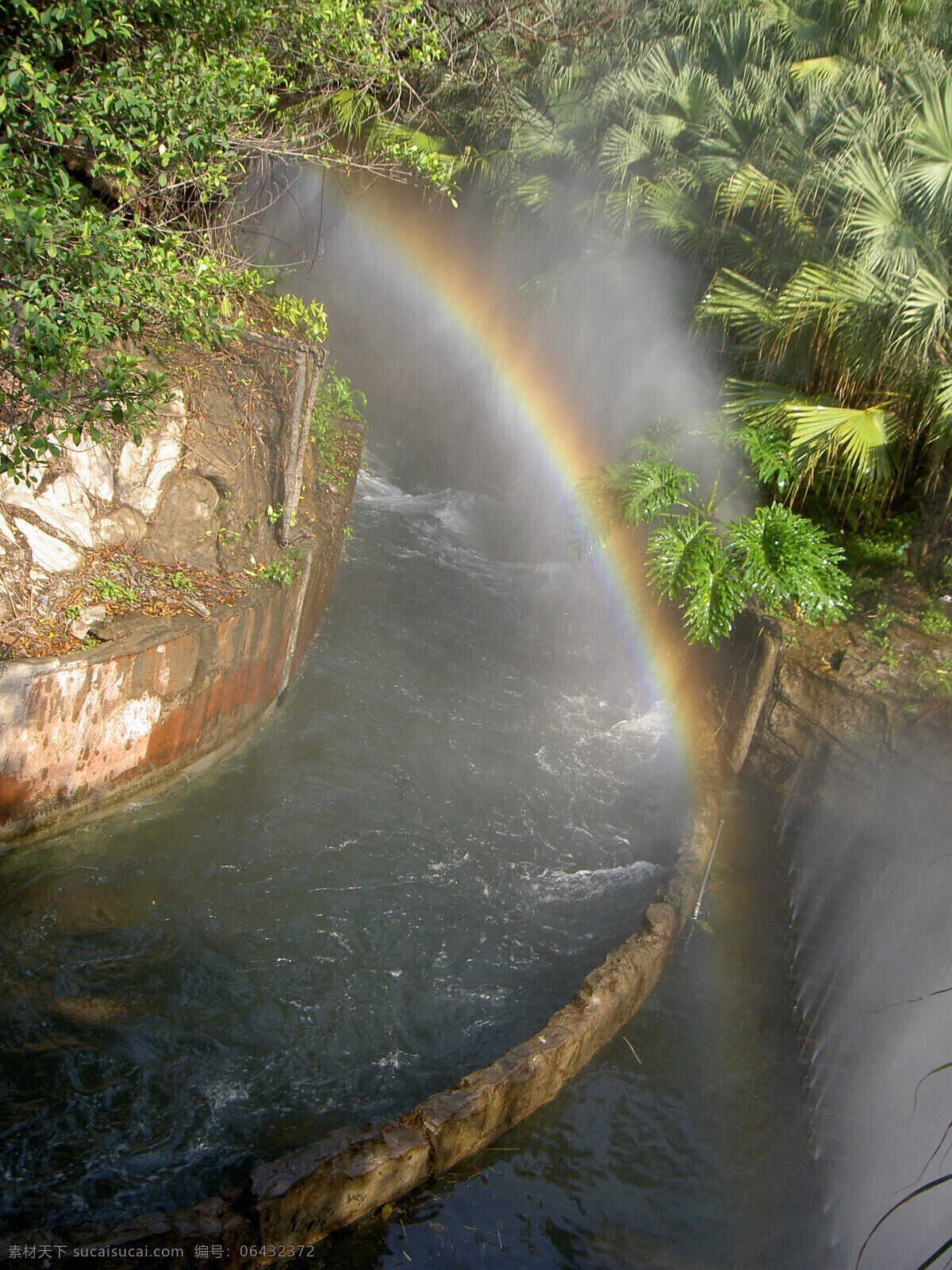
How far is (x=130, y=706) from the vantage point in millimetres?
5148

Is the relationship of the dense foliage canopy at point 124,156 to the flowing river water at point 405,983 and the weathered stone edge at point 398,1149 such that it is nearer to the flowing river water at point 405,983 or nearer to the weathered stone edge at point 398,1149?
the flowing river water at point 405,983

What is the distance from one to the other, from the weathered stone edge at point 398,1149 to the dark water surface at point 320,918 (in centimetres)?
37

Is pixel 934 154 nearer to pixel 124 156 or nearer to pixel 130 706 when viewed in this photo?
pixel 124 156

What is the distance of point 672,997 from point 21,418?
17.2ft

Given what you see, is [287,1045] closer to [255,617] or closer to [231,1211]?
[231,1211]

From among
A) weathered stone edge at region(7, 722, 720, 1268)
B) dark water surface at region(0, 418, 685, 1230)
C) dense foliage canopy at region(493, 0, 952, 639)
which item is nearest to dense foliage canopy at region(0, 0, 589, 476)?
dark water surface at region(0, 418, 685, 1230)

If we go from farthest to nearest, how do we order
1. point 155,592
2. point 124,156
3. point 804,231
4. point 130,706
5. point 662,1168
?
point 804,231 < point 155,592 < point 130,706 < point 124,156 < point 662,1168

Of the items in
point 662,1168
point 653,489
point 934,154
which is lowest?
point 662,1168

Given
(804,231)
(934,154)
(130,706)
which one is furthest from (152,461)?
(934,154)

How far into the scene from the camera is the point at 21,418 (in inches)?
204

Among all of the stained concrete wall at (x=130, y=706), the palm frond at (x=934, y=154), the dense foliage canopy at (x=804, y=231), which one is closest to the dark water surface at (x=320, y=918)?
the stained concrete wall at (x=130, y=706)

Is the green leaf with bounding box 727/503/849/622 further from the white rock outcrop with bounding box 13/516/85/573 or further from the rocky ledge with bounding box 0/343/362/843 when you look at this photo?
the white rock outcrop with bounding box 13/516/85/573

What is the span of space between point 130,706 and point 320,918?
169 cm

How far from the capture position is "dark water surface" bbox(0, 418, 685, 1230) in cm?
383
